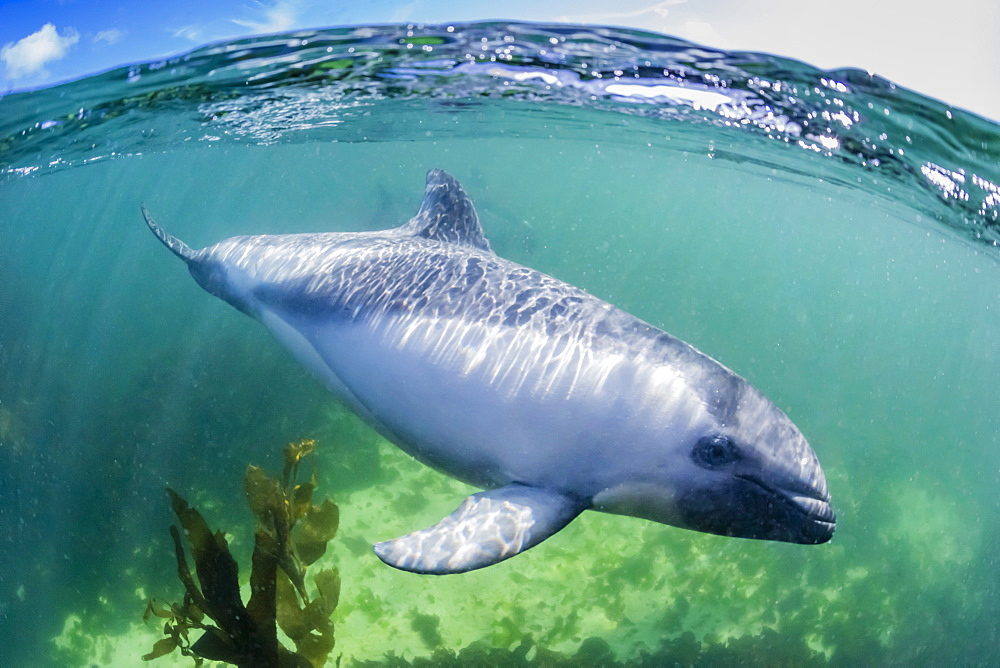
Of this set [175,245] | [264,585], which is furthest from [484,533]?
[175,245]

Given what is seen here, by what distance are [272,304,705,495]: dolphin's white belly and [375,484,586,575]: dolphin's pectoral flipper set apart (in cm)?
19

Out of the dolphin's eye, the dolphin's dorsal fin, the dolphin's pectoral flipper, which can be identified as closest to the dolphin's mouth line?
the dolphin's eye

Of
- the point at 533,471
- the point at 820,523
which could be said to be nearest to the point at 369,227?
the point at 533,471

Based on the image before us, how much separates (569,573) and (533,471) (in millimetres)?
5002

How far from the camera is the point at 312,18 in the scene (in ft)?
23.3

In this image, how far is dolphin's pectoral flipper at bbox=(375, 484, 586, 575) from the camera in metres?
3.44

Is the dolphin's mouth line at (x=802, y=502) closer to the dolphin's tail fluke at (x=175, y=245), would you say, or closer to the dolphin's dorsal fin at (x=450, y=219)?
the dolphin's dorsal fin at (x=450, y=219)

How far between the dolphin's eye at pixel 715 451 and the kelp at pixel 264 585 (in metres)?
3.59

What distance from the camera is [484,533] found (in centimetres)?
358

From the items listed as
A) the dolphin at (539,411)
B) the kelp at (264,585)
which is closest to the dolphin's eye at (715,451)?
the dolphin at (539,411)

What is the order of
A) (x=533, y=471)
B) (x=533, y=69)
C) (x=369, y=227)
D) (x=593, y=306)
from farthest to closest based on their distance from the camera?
(x=369, y=227)
(x=533, y=69)
(x=593, y=306)
(x=533, y=471)

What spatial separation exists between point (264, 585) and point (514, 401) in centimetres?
302

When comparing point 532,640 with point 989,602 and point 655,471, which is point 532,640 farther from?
point 989,602

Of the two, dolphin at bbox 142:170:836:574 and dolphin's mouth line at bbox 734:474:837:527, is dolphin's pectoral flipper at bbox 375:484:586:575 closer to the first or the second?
dolphin at bbox 142:170:836:574
